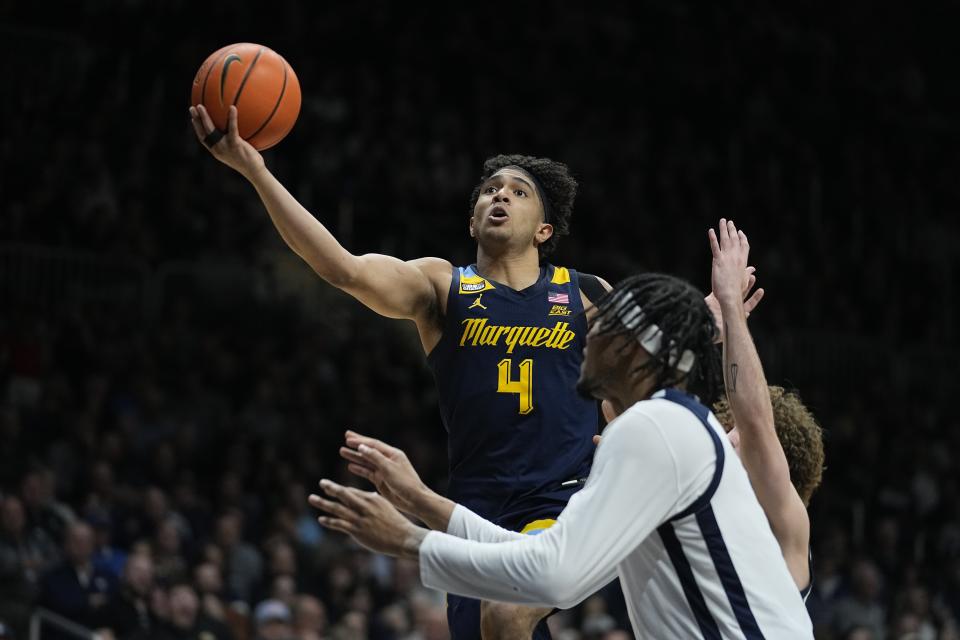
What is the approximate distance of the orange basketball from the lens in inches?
201

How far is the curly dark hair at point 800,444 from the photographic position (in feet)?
14.8

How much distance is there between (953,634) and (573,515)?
10453mm

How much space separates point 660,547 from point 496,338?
6.88ft

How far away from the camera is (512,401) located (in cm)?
527

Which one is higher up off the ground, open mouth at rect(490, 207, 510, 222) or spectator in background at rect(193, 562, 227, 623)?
open mouth at rect(490, 207, 510, 222)

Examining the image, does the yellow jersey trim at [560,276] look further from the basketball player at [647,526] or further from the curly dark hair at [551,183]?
the basketball player at [647,526]

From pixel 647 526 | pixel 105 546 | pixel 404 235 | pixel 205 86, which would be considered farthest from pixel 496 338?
pixel 404 235

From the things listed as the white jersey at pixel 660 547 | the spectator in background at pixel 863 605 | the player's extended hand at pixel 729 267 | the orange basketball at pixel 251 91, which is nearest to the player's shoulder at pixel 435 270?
the orange basketball at pixel 251 91

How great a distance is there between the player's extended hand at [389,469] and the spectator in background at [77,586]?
646 cm

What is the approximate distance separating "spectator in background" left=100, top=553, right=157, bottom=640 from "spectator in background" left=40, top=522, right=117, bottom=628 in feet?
0.25

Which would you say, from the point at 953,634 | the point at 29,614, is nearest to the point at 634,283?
the point at 29,614

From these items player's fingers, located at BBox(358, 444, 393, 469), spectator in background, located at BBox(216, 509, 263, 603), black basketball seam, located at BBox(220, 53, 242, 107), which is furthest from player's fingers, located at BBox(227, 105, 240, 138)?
spectator in background, located at BBox(216, 509, 263, 603)

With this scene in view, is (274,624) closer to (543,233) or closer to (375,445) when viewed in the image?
(543,233)

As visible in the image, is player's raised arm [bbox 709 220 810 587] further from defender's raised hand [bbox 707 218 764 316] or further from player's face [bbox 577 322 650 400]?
player's face [bbox 577 322 650 400]
